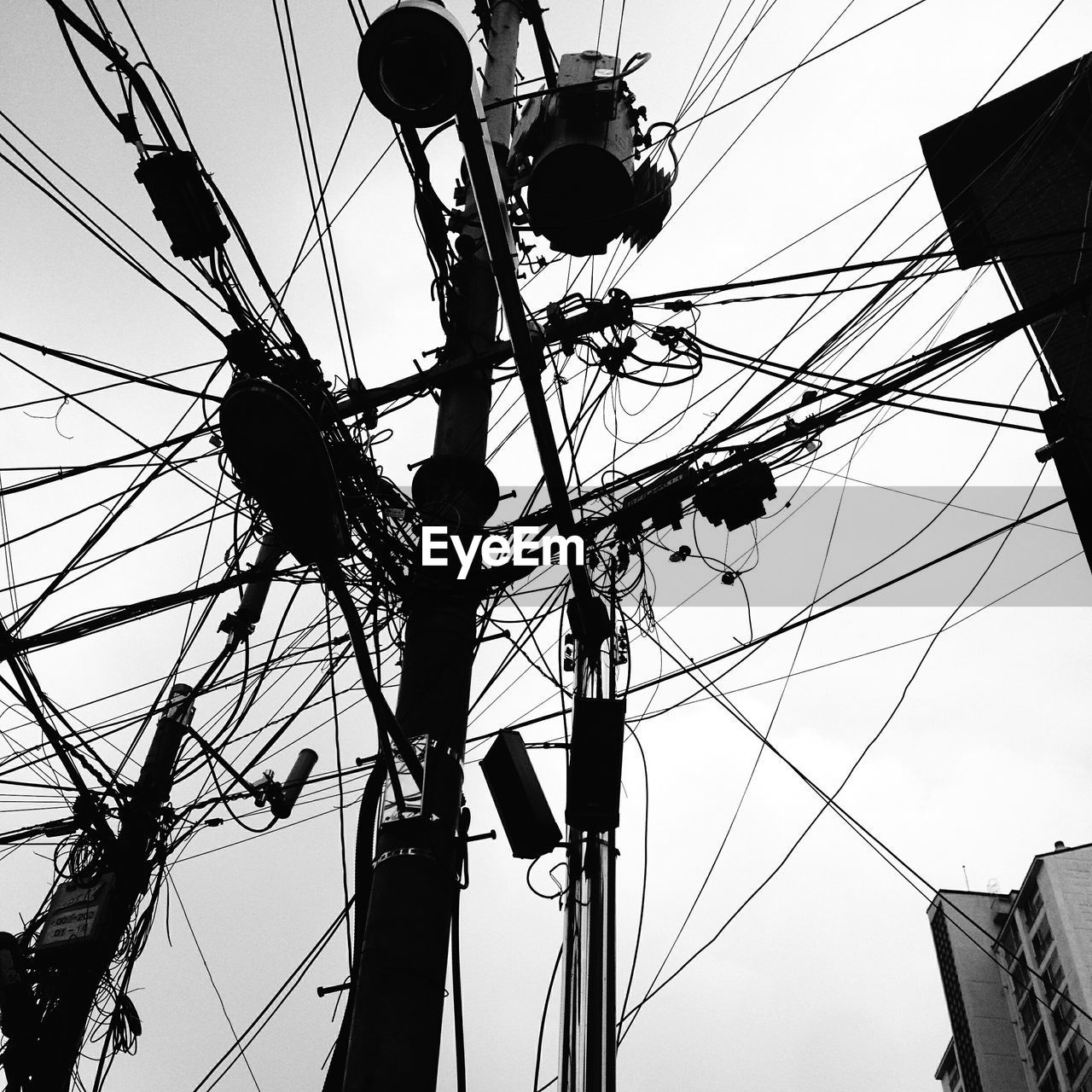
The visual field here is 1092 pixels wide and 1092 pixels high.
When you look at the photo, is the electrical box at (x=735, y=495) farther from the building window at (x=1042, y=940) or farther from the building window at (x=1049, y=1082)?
the building window at (x=1049, y=1082)

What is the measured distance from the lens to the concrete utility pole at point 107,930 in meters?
5.54

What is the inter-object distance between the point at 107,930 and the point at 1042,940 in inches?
1840

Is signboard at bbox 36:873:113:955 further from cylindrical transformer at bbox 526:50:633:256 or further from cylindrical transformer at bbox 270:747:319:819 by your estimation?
cylindrical transformer at bbox 526:50:633:256

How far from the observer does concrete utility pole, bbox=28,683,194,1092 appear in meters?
5.54

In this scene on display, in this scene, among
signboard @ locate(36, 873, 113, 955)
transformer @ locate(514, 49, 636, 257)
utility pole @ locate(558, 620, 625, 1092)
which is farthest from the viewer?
signboard @ locate(36, 873, 113, 955)

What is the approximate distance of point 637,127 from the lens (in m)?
5.67

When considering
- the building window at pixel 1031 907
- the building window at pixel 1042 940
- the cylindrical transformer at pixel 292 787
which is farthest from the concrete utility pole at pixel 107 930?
the building window at pixel 1031 907

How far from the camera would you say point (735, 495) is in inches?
200

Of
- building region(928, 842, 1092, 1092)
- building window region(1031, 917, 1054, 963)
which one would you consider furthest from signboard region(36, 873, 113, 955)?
building window region(1031, 917, 1054, 963)

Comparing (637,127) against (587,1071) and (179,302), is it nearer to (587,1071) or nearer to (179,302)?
(179,302)

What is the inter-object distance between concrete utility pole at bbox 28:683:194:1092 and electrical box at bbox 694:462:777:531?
3518mm

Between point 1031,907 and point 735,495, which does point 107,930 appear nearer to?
point 735,495

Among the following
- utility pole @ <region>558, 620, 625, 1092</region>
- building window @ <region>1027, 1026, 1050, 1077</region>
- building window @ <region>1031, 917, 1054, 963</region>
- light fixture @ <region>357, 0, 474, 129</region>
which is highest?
building window @ <region>1031, 917, 1054, 963</region>

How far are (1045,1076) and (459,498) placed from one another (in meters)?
51.0
